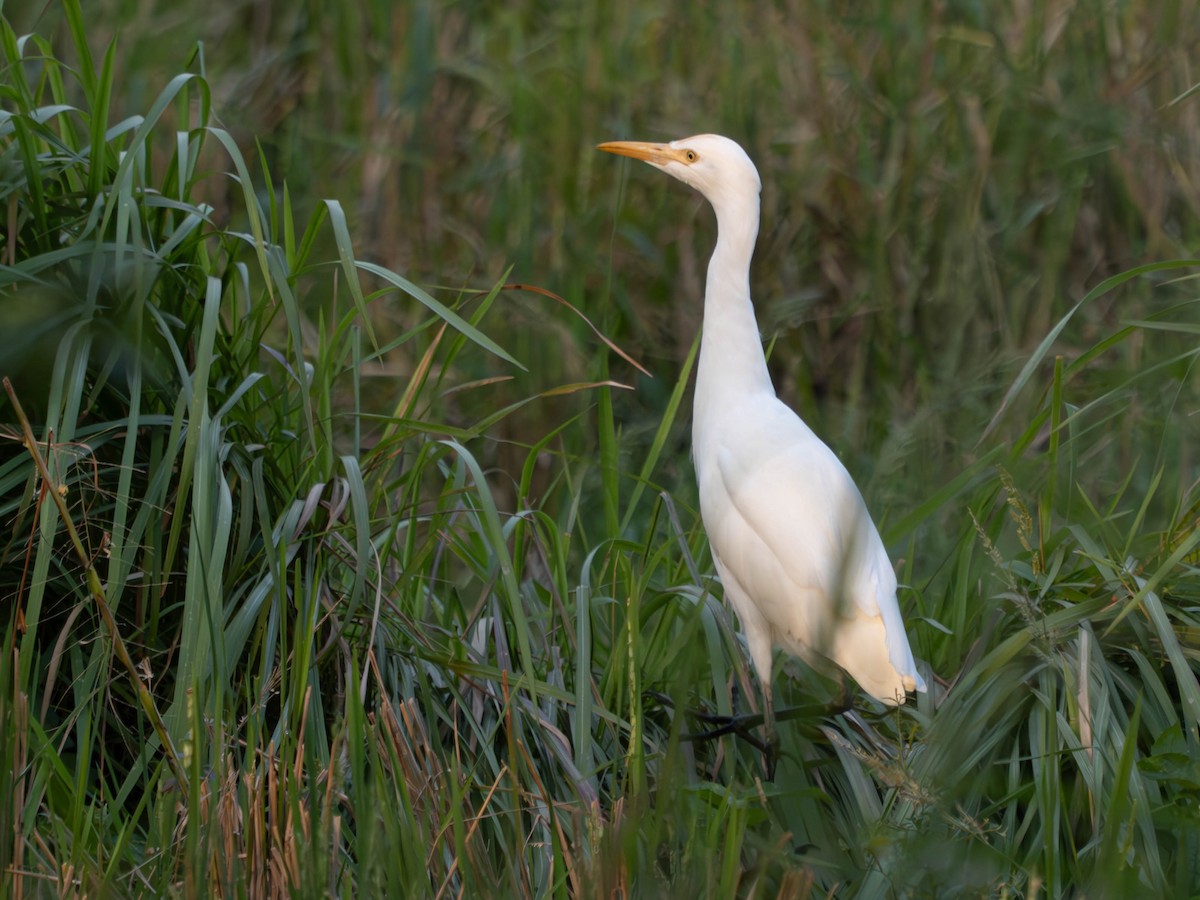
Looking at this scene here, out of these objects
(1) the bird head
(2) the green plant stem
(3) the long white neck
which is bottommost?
(2) the green plant stem

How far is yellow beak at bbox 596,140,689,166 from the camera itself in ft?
9.14

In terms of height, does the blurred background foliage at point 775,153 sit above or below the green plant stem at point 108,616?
above

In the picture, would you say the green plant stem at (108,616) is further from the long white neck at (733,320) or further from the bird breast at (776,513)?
the long white neck at (733,320)

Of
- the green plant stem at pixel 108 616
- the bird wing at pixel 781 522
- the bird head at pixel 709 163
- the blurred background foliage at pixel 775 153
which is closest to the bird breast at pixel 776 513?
the bird wing at pixel 781 522

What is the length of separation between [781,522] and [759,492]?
2.5 inches

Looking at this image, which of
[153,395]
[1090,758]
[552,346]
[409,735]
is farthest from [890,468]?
[552,346]

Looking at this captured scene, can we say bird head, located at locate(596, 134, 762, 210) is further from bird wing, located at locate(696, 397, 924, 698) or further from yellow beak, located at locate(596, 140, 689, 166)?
bird wing, located at locate(696, 397, 924, 698)

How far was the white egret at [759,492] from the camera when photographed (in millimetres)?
2197

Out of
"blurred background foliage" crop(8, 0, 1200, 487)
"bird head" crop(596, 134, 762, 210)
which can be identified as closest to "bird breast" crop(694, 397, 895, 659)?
"bird head" crop(596, 134, 762, 210)

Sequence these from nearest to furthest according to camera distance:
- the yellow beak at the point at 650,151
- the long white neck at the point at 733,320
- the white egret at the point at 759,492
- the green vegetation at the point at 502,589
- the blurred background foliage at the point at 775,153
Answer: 1. the green vegetation at the point at 502,589
2. the white egret at the point at 759,492
3. the long white neck at the point at 733,320
4. the yellow beak at the point at 650,151
5. the blurred background foliage at the point at 775,153

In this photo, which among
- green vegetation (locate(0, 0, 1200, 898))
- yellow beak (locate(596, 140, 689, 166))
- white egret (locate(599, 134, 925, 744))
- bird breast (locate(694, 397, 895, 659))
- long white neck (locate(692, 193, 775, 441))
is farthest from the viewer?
yellow beak (locate(596, 140, 689, 166))

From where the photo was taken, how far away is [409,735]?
2.06 m

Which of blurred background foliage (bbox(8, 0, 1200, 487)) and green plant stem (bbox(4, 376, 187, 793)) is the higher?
blurred background foliage (bbox(8, 0, 1200, 487))

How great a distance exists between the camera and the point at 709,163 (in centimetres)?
272
